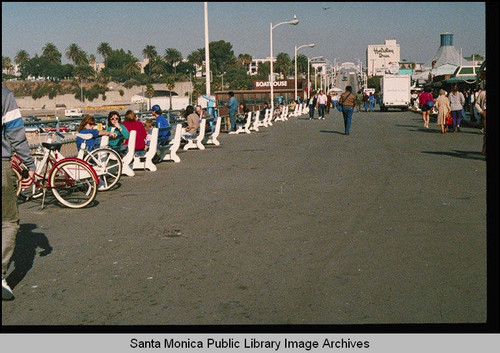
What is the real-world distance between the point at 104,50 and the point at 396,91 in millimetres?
141632

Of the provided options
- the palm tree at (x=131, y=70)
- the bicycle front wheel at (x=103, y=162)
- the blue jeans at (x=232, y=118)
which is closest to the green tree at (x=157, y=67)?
the palm tree at (x=131, y=70)

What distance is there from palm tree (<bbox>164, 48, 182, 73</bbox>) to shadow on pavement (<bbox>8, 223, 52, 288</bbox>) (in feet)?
537

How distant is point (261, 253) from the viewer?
19.6 feet

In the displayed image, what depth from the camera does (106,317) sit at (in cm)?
434

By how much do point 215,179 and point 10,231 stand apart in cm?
660

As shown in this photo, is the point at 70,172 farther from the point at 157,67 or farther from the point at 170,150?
the point at 157,67

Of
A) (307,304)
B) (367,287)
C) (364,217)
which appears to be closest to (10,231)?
(307,304)

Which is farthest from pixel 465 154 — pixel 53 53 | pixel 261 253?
pixel 53 53

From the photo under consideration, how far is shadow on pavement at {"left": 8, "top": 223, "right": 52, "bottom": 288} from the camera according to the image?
5492 millimetres

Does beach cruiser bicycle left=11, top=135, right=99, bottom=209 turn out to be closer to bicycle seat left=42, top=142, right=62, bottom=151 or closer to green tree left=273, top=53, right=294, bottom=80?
bicycle seat left=42, top=142, right=62, bottom=151

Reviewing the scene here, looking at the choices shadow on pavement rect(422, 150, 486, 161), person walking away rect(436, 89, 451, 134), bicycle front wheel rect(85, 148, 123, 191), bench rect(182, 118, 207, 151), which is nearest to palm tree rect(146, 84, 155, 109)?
person walking away rect(436, 89, 451, 134)

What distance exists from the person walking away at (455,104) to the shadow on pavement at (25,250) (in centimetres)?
1672
